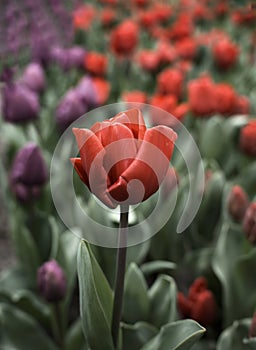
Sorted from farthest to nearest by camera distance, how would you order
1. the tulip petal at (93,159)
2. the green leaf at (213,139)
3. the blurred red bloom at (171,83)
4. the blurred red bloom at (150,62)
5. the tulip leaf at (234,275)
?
the blurred red bloom at (150,62) → the blurred red bloom at (171,83) → the green leaf at (213,139) → the tulip leaf at (234,275) → the tulip petal at (93,159)

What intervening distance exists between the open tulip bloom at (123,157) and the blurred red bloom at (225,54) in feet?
3.81

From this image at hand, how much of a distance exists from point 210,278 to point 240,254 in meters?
0.09

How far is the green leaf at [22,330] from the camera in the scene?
2.69 feet

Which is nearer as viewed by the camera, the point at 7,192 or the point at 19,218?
the point at 19,218

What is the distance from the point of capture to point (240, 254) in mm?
813

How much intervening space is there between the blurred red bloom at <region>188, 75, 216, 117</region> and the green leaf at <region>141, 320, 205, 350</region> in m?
0.64

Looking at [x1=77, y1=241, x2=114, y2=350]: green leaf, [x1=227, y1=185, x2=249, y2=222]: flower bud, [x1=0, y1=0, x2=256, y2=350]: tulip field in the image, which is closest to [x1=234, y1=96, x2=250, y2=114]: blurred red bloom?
[x1=0, y1=0, x2=256, y2=350]: tulip field

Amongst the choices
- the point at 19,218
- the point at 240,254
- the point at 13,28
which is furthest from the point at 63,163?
the point at 13,28

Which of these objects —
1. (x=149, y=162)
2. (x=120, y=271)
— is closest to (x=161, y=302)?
(x=120, y=271)

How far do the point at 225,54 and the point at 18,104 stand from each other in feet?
2.30

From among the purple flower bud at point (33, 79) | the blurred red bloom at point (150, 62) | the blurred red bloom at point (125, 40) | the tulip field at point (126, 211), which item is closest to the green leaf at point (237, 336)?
the tulip field at point (126, 211)

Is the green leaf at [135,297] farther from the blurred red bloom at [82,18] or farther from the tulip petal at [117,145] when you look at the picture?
the blurred red bloom at [82,18]

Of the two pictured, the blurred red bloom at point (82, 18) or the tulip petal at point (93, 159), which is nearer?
the tulip petal at point (93, 159)

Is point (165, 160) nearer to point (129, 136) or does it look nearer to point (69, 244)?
point (129, 136)
